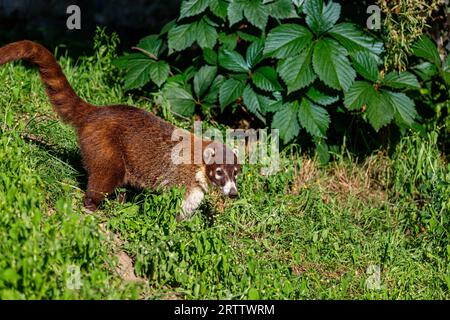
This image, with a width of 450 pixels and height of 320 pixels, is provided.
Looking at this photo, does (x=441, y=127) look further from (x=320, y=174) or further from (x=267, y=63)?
(x=267, y=63)

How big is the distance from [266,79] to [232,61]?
15.2 inches

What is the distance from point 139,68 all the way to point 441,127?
9.88 ft

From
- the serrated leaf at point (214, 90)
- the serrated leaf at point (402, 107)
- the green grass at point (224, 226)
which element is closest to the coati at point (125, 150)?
the green grass at point (224, 226)

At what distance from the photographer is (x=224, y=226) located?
578 cm

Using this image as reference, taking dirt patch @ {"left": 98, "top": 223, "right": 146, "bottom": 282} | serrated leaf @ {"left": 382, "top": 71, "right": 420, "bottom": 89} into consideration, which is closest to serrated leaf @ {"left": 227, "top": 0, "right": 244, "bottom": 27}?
serrated leaf @ {"left": 382, "top": 71, "right": 420, "bottom": 89}

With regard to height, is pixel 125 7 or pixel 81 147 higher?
pixel 125 7

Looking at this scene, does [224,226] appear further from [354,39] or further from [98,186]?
[354,39]

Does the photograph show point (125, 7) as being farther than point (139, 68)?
Yes

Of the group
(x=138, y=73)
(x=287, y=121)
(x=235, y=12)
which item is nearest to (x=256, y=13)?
(x=235, y=12)

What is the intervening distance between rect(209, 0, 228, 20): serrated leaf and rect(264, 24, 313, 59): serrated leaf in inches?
19.0

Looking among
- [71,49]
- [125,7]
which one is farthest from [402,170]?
[125,7]

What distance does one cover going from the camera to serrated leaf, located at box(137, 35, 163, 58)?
23.8 feet

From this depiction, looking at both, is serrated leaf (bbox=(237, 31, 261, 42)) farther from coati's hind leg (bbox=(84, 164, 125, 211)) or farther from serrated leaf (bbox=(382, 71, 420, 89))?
coati's hind leg (bbox=(84, 164, 125, 211))

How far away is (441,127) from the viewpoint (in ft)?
23.7
